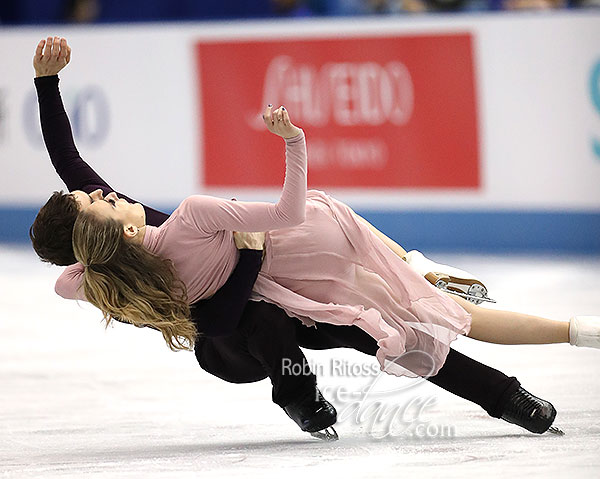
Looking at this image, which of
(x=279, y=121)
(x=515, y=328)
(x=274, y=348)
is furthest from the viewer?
(x=515, y=328)

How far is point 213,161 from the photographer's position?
A: 22.3ft

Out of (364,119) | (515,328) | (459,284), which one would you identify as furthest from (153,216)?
(364,119)

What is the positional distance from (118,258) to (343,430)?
31.8 inches

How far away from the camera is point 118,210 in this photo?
9.14 ft

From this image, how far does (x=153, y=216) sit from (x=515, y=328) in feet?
3.29

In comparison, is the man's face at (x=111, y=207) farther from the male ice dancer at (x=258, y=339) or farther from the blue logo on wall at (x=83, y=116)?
the blue logo on wall at (x=83, y=116)

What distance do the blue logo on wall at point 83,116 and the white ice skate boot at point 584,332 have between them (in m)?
4.53

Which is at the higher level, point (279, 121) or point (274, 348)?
point (279, 121)

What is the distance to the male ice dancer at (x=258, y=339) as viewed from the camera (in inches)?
110

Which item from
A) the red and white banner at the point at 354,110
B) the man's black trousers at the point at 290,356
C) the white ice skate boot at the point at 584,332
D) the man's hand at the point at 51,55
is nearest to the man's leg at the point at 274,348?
the man's black trousers at the point at 290,356

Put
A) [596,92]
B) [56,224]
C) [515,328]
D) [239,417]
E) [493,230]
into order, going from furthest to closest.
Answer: [493,230]
[596,92]
[239,417]
[515,328]
[56,224]

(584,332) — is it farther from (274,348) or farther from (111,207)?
(111,207)

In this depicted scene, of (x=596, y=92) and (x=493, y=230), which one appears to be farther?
(x=493, y=230)

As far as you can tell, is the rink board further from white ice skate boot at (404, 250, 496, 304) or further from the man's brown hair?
the man's brown hair
